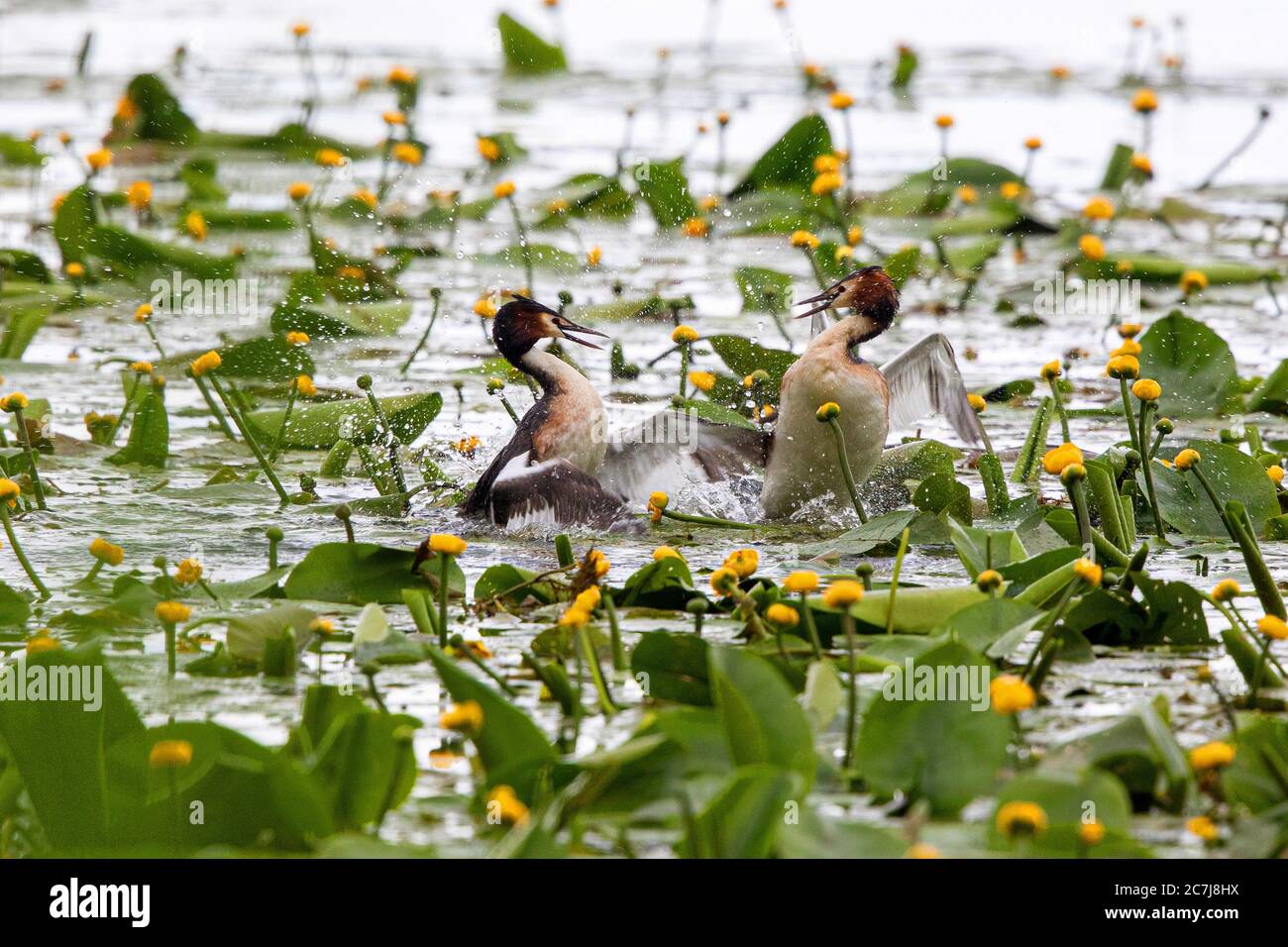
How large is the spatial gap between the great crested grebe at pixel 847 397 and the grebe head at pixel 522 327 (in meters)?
0.84

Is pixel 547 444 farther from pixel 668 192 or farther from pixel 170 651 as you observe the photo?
pixel 668 192

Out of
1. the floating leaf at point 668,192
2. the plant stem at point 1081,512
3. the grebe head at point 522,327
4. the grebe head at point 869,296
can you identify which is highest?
the floating leaf at point 668,192

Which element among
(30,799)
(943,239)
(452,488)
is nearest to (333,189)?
(943,239)

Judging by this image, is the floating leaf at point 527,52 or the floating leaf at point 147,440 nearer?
the floating leaf at point 147,440

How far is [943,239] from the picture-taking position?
34.9 ft

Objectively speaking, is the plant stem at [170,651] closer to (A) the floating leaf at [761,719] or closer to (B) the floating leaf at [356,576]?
(B) the floating leaf at [356,576]

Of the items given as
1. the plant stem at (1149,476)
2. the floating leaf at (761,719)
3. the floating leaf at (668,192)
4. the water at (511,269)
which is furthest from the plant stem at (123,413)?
the floating leaf at (761,719)

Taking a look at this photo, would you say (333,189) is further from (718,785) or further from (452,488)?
(718,785)

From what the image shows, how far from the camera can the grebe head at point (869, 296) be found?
21.7 ft

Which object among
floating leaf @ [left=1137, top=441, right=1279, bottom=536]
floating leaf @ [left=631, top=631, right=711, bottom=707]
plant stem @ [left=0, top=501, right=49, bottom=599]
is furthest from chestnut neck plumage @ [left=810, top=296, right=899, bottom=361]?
plant stem @ [left=0, top=501, right=49, bottom=599]

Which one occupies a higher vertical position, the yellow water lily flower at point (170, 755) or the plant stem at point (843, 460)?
the plant stem at point (843, 460)

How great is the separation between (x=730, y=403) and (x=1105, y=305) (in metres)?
3.03

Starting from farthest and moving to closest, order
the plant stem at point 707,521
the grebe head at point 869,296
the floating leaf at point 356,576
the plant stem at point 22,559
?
the grebe head at point 869,296 → the plant stem at point 707,521 → the floating leaf at point 356,576 → the plant stem at point 22,559
